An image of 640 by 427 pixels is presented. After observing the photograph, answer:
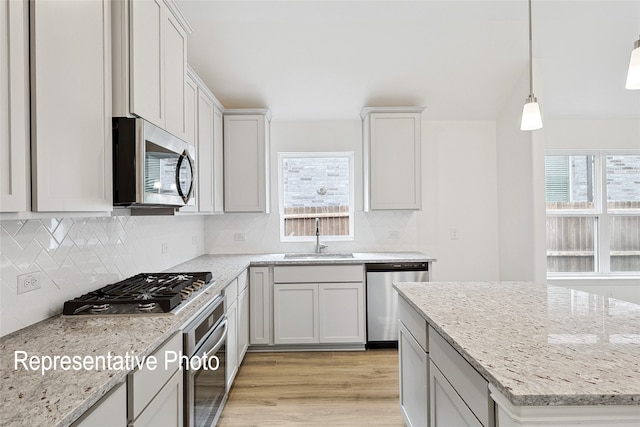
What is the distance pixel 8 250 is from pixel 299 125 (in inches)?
122

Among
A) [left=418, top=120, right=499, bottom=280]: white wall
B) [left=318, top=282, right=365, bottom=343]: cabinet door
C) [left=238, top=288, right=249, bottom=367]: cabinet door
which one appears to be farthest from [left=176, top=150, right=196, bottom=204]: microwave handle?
[left=418, top=120, right=499, bottom=280]: white wall

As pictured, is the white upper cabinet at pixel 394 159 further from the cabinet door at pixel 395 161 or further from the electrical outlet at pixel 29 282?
the electrical outlet at pixel 29 282

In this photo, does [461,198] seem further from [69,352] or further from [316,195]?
[69,352]

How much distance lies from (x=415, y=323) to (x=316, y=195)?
253 cm

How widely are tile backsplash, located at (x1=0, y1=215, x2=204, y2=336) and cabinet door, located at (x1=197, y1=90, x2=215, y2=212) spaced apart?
1.55 feet

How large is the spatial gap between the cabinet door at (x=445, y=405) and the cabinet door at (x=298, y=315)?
1831mm

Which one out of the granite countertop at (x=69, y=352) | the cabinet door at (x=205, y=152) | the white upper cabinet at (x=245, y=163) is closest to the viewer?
the granite countertop at (x=69, y=352)

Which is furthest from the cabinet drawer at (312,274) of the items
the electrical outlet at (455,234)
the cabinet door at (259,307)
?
the electrical outlet at (455,234)

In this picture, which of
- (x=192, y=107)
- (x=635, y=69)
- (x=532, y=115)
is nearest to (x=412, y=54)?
(x=532, y=115)

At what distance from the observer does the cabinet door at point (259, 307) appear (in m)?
3.32

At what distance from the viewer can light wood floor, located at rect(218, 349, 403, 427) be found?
2.29m

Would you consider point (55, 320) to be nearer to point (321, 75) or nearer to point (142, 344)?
point (142, 344)

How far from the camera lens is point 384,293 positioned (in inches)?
133

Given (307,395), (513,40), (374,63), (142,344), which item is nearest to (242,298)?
(307,395)
